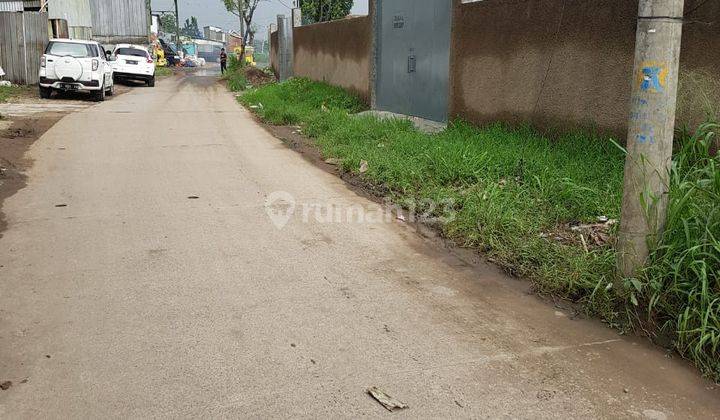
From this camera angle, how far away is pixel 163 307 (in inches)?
159

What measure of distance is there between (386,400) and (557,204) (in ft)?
11.0

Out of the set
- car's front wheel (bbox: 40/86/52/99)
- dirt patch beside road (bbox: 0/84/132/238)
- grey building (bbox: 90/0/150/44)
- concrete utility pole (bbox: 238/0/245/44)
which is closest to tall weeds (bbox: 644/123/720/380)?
dirt patch beside road (bbox: 0/84/132/238)

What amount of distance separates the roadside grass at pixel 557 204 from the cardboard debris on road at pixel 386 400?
5.40ft

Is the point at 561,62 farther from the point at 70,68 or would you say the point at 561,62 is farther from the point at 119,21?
the point at 119,21

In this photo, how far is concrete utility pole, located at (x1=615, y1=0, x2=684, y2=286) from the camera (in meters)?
3.78

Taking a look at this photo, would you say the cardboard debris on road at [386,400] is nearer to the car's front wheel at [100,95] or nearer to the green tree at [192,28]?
the car's front wheel at [100,95]

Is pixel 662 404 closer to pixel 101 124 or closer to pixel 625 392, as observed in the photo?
pixel 625 392

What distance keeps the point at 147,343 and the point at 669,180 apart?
3248mm

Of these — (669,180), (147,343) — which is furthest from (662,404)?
(147,343)

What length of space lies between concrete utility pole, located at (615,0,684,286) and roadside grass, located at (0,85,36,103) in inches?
670

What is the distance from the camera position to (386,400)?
9.99 feet

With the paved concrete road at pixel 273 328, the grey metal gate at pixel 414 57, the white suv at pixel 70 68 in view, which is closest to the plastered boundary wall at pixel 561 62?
the grey metal gate at pixel 414 57

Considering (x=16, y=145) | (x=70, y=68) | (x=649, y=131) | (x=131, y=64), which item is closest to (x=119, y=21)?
(x=131, y=64)

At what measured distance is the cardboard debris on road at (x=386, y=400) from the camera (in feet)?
9.83
